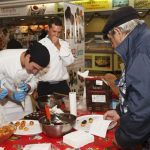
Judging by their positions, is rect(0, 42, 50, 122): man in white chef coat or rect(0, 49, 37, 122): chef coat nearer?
rect(0, 42, 50, 122): man in white chef coat

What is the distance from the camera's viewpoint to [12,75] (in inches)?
102

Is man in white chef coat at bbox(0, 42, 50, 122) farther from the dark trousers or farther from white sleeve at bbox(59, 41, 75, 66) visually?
white sleeve at bbox(59, 41, 75, 66)

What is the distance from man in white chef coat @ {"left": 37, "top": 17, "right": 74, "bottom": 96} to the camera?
3.75m

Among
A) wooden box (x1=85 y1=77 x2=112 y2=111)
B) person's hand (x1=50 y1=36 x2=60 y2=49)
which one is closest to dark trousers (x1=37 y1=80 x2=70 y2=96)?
person's hand (x1=50 y1=36 x2=60 y2=49)

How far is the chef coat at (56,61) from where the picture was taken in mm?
3734

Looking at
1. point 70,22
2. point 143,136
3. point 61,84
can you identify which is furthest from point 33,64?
point 70,22

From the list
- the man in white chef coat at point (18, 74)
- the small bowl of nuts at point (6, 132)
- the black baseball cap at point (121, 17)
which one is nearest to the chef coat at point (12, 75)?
the man in white chef coat at point (18, 74)

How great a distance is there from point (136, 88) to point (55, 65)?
237cm

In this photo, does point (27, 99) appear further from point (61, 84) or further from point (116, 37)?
point (116, 37)

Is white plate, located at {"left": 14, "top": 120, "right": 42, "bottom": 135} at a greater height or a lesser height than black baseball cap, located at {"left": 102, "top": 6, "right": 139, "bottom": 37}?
lesser

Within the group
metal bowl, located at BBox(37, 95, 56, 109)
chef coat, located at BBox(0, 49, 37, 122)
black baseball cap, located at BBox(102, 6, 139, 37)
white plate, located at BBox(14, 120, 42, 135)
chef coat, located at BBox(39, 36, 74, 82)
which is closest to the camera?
black baseball cap, located at BBox(102, 6, 139, 37)

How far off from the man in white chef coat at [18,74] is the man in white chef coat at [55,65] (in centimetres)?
93

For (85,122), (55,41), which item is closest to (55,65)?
(55,41)

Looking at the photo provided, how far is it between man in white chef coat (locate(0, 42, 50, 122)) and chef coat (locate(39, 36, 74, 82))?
92 cm
